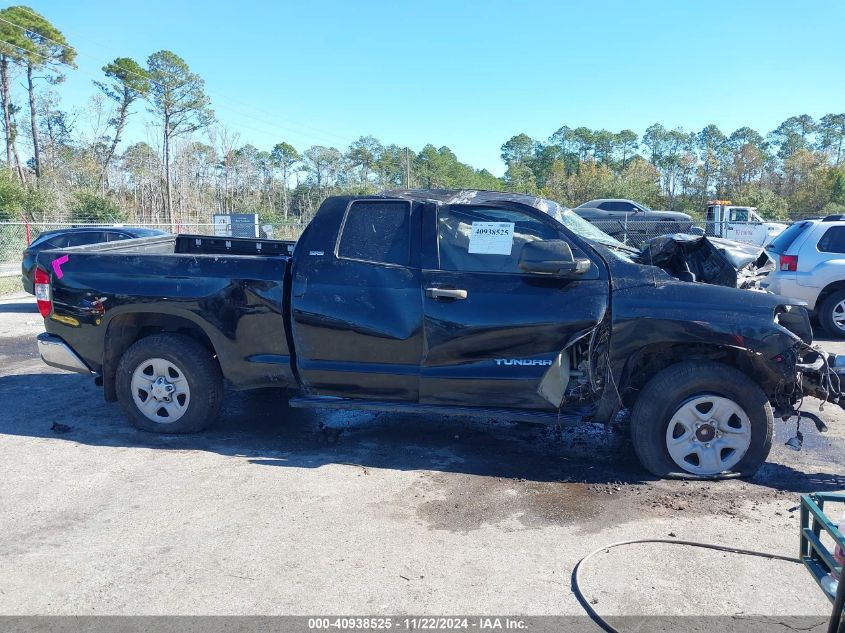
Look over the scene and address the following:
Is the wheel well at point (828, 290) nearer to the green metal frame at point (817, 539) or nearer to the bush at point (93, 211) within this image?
the green metal frame at point (817, 539)

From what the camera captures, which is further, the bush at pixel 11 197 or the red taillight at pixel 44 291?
the bush at pixel 11 197

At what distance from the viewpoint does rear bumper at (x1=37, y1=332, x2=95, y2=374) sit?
5.55 metres

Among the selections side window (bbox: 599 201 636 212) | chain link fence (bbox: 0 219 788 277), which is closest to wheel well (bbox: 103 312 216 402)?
chain link fence (bbox: 0 219 788 277)

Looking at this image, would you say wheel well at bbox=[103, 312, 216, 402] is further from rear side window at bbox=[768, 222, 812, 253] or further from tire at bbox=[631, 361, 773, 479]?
rear side window at bbox=[768, 222, 812, 253]

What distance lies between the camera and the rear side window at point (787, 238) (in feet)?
32.4

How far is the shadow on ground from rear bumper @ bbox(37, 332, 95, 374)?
1.74ft

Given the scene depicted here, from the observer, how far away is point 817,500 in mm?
2498

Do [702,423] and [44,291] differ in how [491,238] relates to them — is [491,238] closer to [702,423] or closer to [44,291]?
[702,423]

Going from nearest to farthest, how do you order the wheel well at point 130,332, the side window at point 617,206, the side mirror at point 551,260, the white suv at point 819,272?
the side mirror at point 551,260, the wheel well at point 130,332, the white suv at point 819,272, the side window at point 617,206

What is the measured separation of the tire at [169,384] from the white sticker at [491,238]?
93.8 inches

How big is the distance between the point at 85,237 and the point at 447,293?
35.5 feet

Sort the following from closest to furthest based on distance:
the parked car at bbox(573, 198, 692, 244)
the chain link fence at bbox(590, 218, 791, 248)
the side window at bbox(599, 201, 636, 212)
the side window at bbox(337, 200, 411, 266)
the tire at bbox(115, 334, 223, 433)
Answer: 1. the side window at bbox(337, 200, 411, 266)
2. the tire at bbox(115, 334, 223, 433)
3. the parked car at bbox(573, 198, 692, 244)
4. the chain link fence at bbox(590, 218, 791, 248)
5. the side window at bbox(599, 201, 636, 212)

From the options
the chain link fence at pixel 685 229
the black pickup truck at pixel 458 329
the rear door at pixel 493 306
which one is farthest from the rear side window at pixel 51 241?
the chain link fence at pixel 685 229

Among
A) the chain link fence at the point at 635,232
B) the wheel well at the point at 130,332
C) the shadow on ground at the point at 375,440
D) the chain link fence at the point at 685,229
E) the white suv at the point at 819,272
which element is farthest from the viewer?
the chain link fence at the point at 635,232
